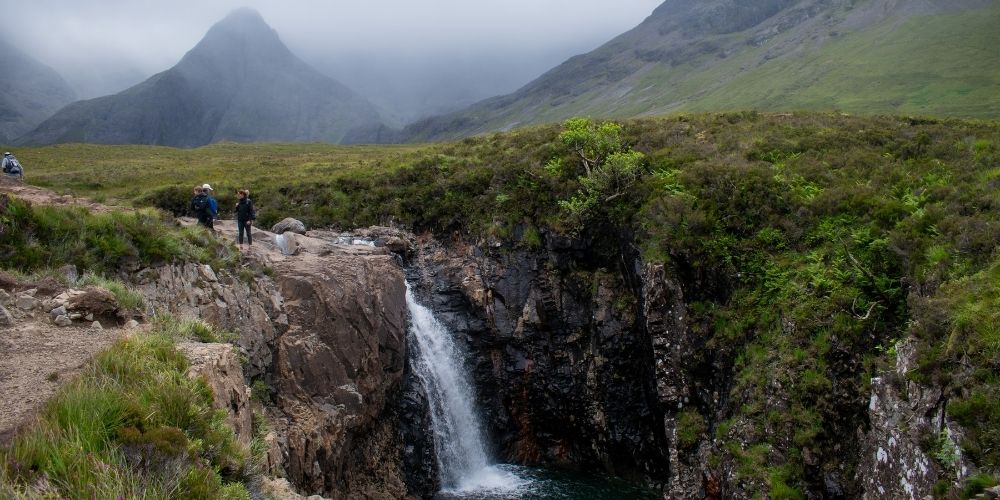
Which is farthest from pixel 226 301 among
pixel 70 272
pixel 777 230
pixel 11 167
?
pixel 777 230

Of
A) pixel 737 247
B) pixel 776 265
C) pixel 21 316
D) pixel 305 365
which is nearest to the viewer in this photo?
pixel 21 316

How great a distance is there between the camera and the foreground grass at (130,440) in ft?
16.5

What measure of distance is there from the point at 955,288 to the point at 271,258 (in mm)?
20770

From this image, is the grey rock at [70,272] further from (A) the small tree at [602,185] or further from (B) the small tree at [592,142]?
(B) the small tree at [592,142]

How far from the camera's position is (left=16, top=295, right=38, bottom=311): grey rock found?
968cm

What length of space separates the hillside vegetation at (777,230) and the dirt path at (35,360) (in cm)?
1536

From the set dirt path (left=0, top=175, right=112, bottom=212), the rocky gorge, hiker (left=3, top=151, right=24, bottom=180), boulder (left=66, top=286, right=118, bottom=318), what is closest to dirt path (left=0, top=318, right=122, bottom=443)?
boulder (left=66, top=286, right=118, bottom=318)

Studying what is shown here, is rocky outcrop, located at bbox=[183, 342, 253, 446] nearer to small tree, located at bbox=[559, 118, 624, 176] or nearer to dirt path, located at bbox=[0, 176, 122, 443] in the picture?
dirt path, located at bbox=[0, 176, 122, 443]

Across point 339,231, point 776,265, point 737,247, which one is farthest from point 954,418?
point 339,231

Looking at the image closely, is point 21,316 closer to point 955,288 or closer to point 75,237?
point 75,237

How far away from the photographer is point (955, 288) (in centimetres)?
1353

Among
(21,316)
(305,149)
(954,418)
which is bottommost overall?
(954,418)

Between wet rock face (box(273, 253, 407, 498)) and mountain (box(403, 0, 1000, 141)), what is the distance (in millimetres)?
77358

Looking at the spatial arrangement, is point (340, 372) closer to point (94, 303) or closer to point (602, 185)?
point (94, 303)
